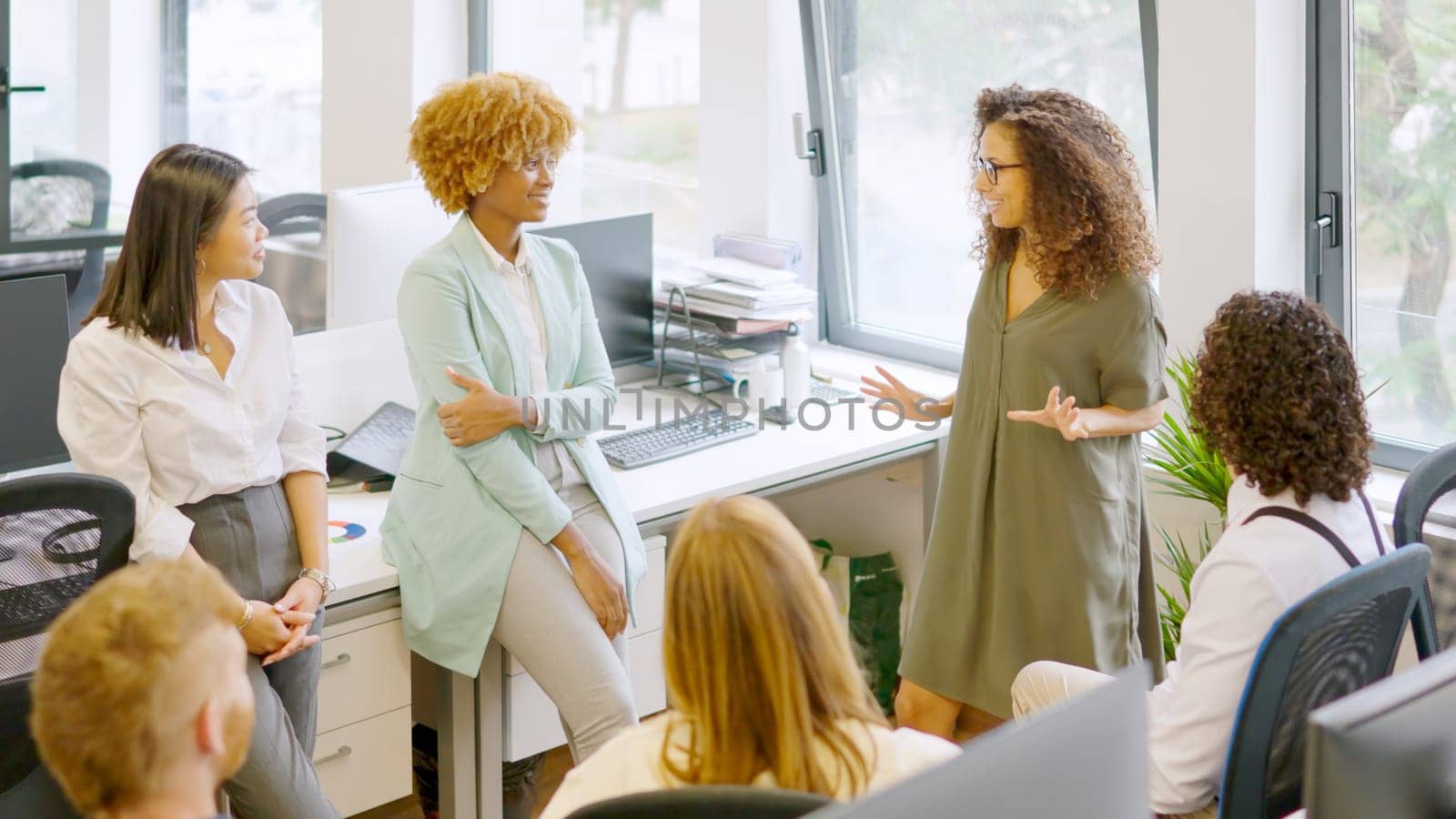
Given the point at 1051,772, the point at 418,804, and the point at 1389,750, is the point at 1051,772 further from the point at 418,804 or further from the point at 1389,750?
the point at 418,804

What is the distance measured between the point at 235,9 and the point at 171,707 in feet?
16.0

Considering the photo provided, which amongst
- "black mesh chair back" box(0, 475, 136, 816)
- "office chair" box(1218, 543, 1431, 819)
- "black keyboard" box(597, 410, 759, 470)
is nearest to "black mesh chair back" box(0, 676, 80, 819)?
"black mesh chair back" box(0, 475, 136, 816)

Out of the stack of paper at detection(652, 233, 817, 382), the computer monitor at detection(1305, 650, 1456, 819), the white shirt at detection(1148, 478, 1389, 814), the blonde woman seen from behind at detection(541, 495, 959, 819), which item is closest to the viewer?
the computer monitor at detection(1305, 650, 1456, 819)

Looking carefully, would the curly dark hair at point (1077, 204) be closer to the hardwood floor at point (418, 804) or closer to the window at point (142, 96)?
the hardwood floor at point (418, 804)

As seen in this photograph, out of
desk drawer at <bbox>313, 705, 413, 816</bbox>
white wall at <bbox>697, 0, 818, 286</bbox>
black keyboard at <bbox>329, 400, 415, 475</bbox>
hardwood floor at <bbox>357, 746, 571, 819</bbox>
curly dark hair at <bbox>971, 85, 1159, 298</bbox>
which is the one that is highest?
white wall at <bbox>697, 0, 818, 286</bbox>

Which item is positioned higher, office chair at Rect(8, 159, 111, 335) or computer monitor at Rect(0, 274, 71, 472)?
office chair at Rect(8, 159, 111, 335)

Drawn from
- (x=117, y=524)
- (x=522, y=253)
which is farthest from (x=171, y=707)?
(x=522, y=253)

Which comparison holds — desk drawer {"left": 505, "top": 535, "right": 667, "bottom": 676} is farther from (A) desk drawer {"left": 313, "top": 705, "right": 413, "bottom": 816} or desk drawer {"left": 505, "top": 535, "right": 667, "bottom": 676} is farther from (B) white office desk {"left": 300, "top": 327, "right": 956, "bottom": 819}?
(A) desk drawer {"left": 313, "top": 705, "right": 413, "bottom": 816}

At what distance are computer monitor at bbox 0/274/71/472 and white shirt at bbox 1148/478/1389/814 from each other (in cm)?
208

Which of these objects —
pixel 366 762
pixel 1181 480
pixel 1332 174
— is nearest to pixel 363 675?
pixel 366 762

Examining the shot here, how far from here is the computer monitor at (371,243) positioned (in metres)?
3.15

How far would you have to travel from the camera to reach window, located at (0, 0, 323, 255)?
4.99m

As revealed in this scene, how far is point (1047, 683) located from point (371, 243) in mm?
1611

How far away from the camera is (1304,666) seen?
1823mm
